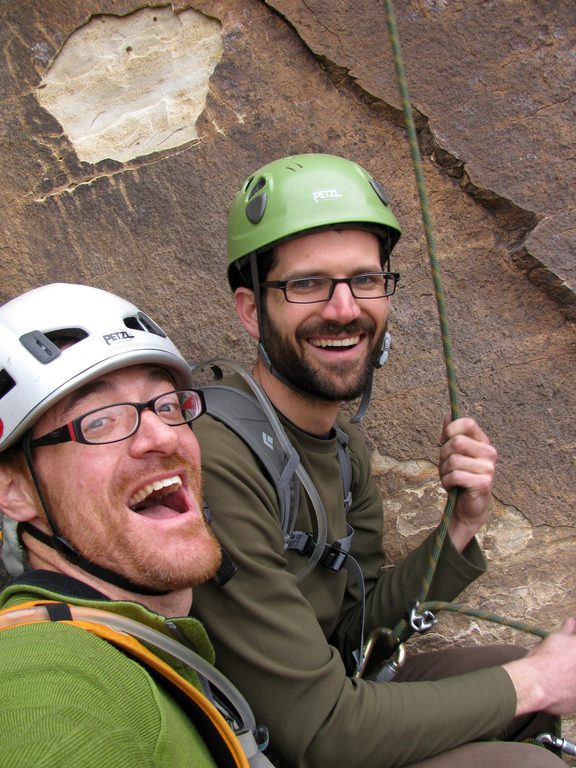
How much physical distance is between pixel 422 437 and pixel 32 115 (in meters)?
2.54

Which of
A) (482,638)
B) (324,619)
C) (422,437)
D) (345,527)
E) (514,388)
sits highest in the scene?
(514,388)

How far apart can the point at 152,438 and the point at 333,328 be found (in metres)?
0.93

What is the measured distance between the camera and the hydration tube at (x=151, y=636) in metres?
1.28

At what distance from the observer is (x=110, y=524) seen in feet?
5.40

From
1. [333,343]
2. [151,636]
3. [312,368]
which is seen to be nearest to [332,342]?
[333,343]

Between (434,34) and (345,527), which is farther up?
(434,34)

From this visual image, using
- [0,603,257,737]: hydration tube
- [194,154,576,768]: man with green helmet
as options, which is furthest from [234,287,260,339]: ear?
[0,603,257,737]: hydration tube

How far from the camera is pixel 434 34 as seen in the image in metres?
3.21

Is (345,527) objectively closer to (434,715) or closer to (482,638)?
(434,715)

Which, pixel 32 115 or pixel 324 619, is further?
pixel 32 115

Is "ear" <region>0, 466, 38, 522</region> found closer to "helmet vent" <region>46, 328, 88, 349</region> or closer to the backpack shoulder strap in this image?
"helmet vent" <region>46, 328, 88, 349</region>

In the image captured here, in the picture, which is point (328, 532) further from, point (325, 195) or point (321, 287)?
point (325, 195)

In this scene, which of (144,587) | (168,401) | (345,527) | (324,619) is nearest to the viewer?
(144,587)

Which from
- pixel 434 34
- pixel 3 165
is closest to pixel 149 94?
pixel 3 165
